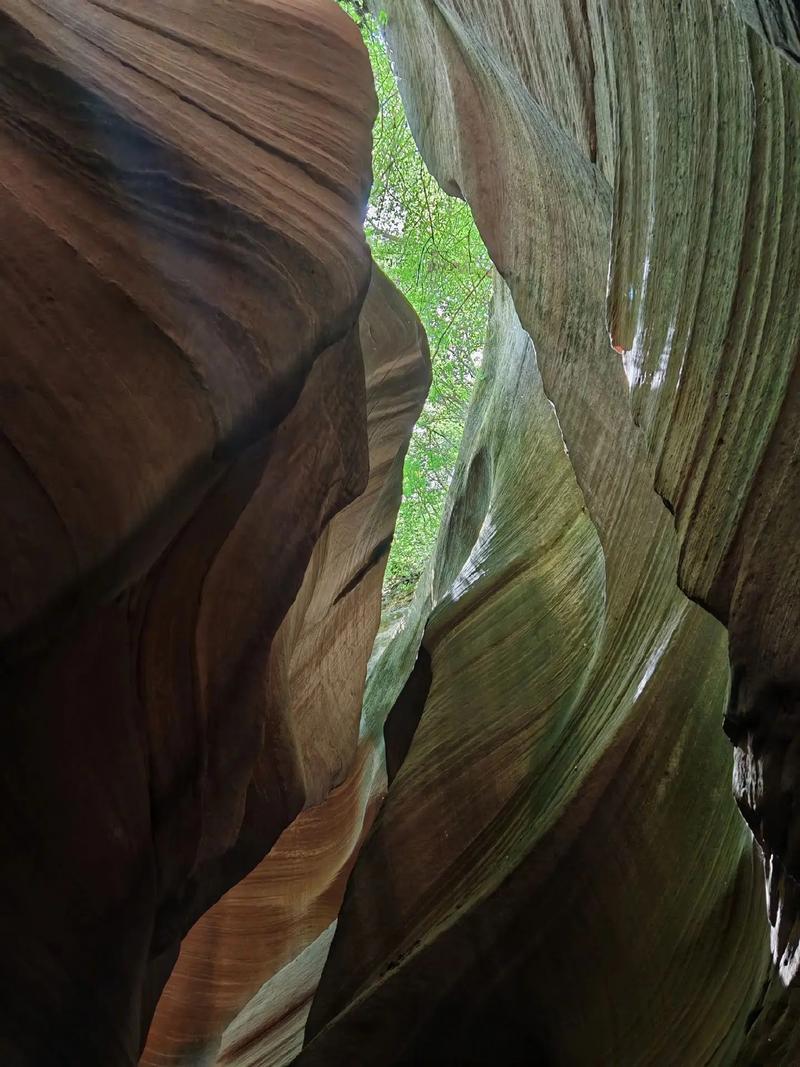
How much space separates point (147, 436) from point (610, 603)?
2.30m

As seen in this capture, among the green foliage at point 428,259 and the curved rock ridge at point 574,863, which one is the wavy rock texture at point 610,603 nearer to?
the curved rock ridge at point 574,863

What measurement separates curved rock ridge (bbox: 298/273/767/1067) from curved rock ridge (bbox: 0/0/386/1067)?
829 millimetres

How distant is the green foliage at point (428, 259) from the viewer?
7.24 m

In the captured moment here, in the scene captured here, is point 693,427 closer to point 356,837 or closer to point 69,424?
point 69,424

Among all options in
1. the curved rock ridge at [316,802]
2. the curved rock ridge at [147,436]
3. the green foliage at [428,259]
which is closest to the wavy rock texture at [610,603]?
the curved rock ridge at [316,802]

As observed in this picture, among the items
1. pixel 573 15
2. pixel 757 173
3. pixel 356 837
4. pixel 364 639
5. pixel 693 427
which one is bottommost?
pixel 356 837

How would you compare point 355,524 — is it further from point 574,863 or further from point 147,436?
point 147,436

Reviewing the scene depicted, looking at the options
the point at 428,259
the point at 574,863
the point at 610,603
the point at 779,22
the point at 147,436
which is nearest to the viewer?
the point at 779,22

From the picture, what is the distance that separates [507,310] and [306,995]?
14.8 ft

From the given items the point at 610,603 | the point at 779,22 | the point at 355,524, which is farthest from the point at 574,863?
the point at 779,22

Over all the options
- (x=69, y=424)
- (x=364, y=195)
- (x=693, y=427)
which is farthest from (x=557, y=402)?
(x=69, y=424)

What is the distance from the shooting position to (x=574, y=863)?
3.19m

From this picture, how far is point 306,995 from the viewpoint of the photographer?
442 centimetres

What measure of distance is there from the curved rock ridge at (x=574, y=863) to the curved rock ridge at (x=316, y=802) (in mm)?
933
